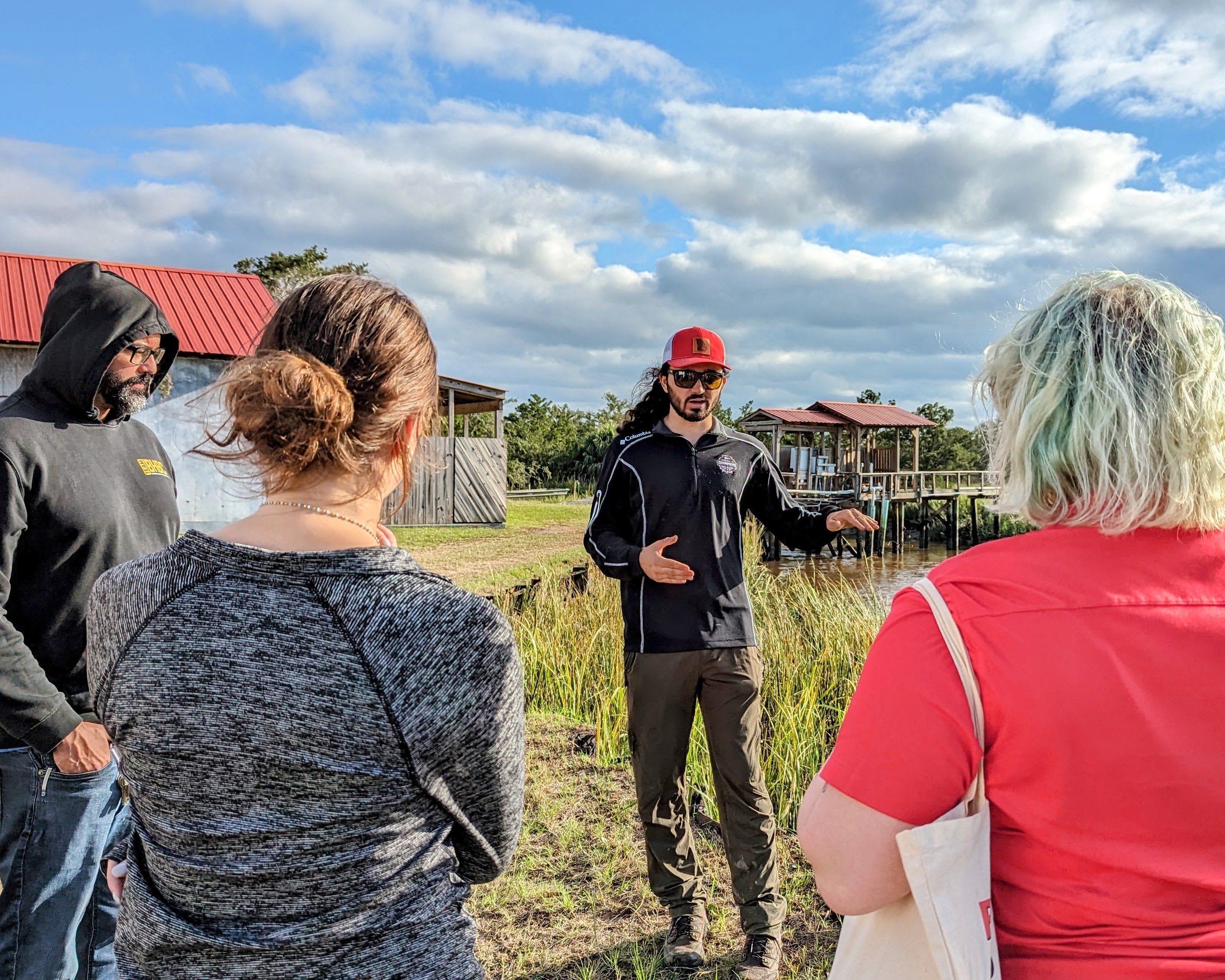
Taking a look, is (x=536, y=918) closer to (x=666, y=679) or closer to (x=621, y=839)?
(x=621, y=839)

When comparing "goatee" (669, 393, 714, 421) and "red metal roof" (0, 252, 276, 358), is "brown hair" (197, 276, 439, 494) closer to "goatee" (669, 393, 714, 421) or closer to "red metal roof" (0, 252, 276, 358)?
Result: "goatee" (669, 393, 714, 421)

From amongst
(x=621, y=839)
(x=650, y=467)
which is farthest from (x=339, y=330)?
(x=621, y=839)

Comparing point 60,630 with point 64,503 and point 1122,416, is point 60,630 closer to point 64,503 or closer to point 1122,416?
point 64,503

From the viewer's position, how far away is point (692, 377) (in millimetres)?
3539

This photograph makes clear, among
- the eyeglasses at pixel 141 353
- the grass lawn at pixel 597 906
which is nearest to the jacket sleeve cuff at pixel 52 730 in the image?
the eyeglasses at pixel 141 353

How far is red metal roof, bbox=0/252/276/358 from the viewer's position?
535 inches

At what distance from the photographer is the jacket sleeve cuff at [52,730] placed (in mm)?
2297

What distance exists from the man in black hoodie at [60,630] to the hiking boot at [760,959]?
194 cm

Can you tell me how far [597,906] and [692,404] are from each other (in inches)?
78.5

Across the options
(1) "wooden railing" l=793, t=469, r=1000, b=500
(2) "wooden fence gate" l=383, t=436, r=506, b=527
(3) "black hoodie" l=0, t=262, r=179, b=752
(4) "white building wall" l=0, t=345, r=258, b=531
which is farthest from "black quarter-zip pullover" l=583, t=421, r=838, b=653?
(1) "wooden railing" l=793, t=469, r=1000, b=500

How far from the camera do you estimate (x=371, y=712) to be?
1.17m

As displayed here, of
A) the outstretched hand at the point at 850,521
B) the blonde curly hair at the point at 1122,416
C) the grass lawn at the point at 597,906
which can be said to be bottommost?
the grass lawn at the point at 597,906

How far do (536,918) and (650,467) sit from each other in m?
1.77

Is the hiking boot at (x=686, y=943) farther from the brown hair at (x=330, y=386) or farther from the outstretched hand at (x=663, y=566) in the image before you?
the brown hair at (x=330, y=386)
